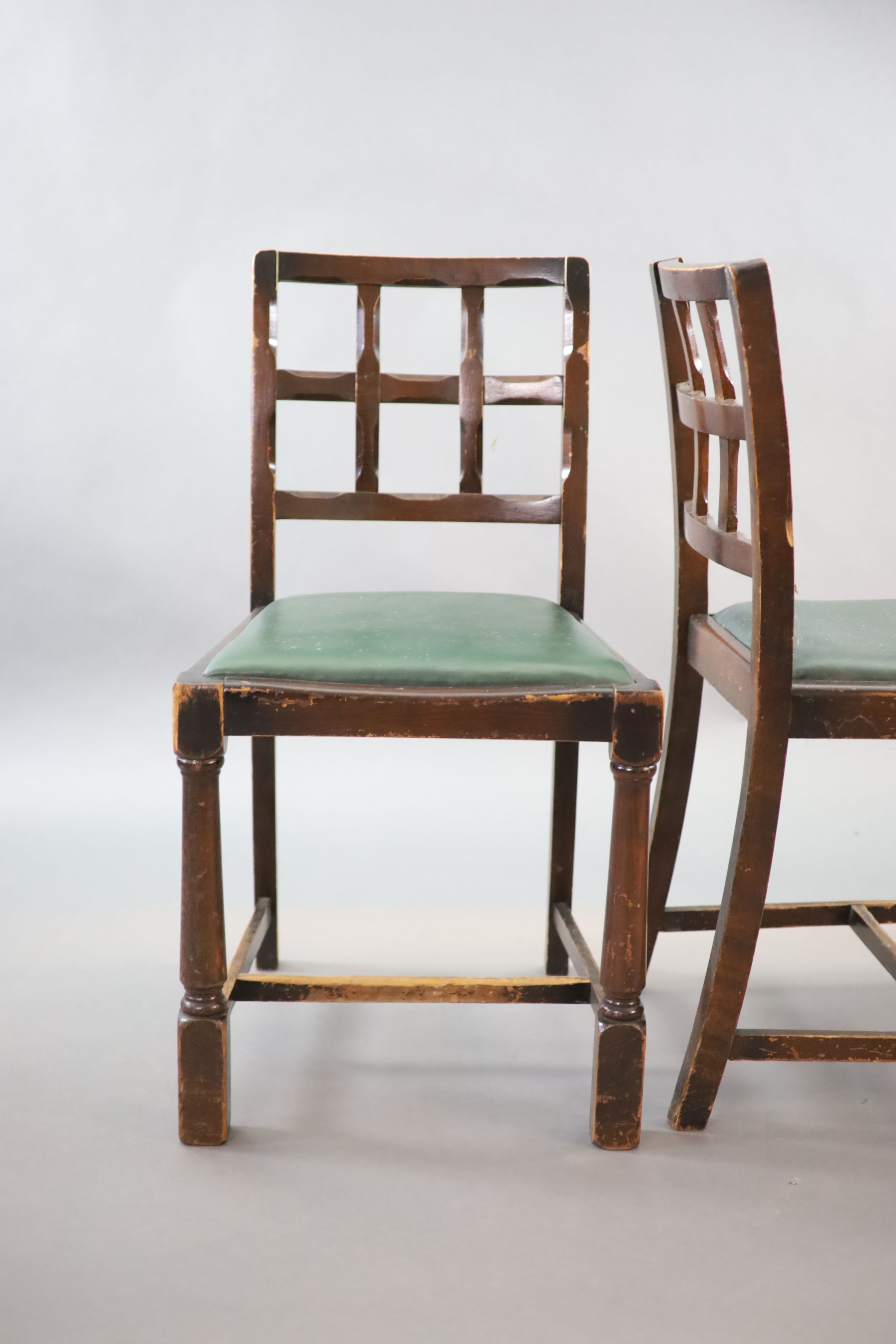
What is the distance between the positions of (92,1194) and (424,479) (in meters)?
2.28

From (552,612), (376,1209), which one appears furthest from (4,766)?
(376,1209)

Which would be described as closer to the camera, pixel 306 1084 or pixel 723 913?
pixel 723 913

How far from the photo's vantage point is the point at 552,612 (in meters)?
1.84

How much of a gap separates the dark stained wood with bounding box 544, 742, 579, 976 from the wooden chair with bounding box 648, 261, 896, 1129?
0.99 ft

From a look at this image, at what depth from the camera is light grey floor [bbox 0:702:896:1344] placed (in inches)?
50.3

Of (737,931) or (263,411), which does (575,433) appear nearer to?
(263,411)

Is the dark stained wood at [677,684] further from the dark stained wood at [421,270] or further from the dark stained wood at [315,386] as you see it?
the dark stained wood at [315,386]

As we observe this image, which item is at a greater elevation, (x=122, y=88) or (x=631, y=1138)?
(x=122, y=88)

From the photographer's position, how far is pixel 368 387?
1950mm

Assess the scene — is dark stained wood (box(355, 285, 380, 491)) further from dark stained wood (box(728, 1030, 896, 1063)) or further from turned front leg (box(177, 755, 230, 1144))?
dark stained wood (box(728, 1030, 896, 1063))

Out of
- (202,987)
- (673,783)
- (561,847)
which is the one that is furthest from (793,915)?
(202,987)

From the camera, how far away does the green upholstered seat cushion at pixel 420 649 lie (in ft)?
4.91

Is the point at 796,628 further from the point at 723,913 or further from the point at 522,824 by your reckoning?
the point at 522,824

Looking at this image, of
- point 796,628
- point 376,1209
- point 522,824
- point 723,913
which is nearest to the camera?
point 376,1209
